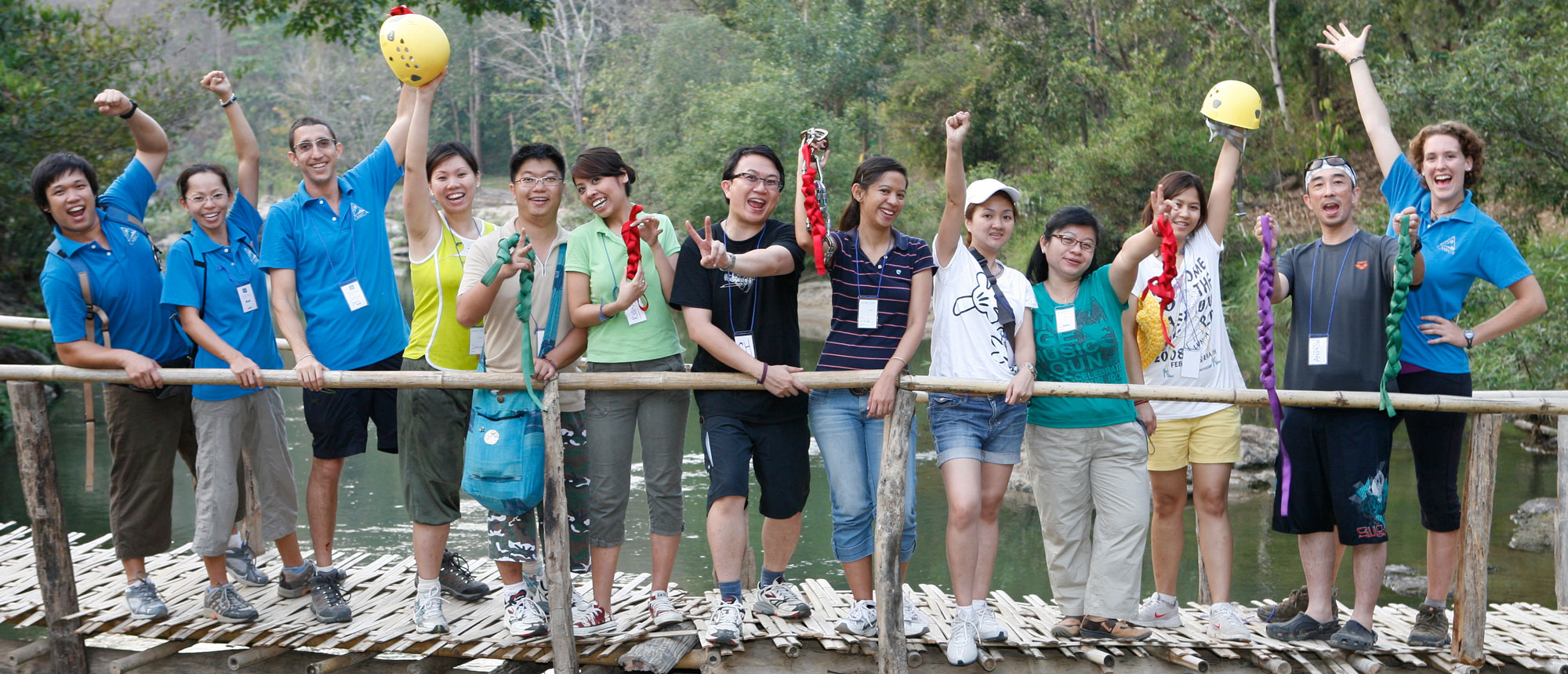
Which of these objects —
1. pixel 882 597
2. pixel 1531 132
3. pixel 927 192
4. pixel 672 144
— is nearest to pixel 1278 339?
pixel 1531 132

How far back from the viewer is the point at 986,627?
3920 millimetres

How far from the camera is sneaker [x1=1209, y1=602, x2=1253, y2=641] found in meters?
4.05

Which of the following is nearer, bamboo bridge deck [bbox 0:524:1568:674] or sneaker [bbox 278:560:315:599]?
bamboo bridge deck [bbox 0:524:1568:674]

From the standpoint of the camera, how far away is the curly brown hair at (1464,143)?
4.07 meters

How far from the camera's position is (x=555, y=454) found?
3.80 meters

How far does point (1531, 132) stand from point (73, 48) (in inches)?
546

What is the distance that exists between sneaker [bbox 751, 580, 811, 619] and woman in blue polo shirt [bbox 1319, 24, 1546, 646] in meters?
2.17

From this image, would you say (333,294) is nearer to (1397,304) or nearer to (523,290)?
(523,290)

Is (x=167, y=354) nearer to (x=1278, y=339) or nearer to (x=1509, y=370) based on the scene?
(x=1509, y=370)

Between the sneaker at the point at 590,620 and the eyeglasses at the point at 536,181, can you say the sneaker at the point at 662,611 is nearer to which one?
the sneaker at the point at 590,620

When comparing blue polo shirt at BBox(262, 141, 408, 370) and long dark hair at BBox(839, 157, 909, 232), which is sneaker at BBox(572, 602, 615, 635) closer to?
blue polo shirt at BBox(262, 141, 408, 370)

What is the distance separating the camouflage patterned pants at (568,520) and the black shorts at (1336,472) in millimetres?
2412

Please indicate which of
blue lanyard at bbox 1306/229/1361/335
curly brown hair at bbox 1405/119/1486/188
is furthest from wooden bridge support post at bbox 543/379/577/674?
curly brown hair at bbox 1405/119/1486/188

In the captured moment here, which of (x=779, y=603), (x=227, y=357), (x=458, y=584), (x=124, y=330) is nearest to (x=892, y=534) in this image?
(x=779, y=603)
